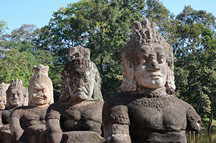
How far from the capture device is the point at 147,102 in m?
4.09

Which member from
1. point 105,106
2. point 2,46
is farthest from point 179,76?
point 105,106

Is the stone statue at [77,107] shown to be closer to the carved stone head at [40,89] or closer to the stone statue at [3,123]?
the carved stone head at [40,89]

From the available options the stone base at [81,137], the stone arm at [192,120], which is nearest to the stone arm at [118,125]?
the stone arm at [192,120]

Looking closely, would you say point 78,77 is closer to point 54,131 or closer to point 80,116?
point 80,116

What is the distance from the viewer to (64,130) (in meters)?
6.05

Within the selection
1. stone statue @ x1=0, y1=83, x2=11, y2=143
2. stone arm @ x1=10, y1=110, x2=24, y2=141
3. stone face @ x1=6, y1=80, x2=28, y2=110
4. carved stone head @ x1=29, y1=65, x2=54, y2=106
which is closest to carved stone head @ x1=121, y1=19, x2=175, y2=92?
carved stone head @ x1=29, y1=65, x2=54, y2=106

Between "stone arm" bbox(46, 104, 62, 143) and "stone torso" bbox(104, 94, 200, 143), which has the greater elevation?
"stone torso" bbox(104, 94, 200, 143)

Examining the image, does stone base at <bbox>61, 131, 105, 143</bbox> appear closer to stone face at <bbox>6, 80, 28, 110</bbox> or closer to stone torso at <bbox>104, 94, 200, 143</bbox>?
stone torso at <bbox>104, 94, 200, 143</bbox>

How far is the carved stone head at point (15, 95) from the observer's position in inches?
391

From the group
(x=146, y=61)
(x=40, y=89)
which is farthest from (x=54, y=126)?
(x=146, y=61)

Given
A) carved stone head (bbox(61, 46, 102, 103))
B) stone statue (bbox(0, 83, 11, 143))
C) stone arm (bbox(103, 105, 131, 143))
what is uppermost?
carved stone head (bbox(61, 46, 102, 103))

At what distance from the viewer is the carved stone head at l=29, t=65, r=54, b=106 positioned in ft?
24.0

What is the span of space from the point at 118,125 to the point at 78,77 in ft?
7.12

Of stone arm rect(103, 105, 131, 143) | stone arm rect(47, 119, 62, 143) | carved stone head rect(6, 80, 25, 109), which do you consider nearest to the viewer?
stone arm rect(103, 105, 131, 143)
